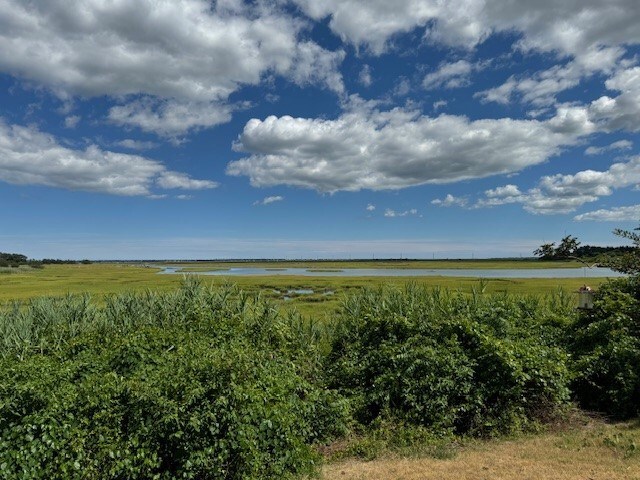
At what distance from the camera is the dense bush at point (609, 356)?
8.08 meters

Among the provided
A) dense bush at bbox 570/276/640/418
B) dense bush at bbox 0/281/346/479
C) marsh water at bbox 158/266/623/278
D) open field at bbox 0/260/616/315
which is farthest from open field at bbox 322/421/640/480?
marsh water at bbox 158/266/623/278

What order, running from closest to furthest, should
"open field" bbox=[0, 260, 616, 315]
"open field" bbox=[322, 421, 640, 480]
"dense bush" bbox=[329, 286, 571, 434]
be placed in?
1. "open field" bbox=[322, 421, 640, 480]
2. "dense bush" bbox=[329, 286, 571, 434]
3. "open field" bbox=[0, 260, 616, 315]

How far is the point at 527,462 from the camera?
6.12 meters

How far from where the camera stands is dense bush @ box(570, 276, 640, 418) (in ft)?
26.5

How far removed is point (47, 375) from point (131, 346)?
1.30 meters

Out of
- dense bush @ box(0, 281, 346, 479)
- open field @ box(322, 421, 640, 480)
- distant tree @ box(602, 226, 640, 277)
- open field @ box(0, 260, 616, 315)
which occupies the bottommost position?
open field @ box(322, 421, 640, 480)

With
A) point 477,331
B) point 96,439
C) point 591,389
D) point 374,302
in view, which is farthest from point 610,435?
point 96,439

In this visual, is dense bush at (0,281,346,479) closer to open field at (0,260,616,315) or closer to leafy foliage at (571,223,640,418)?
leafy foliage at (571,223,640,418)

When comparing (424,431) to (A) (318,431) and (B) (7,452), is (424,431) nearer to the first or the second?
(A) (318,431)

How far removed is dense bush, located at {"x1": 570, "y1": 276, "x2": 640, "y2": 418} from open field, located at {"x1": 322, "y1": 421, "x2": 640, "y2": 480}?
3.29ft

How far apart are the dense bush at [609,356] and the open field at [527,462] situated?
1003 mm

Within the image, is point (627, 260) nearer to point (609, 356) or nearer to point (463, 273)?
point (609, 356)

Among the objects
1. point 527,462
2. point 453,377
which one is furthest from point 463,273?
point 527,462

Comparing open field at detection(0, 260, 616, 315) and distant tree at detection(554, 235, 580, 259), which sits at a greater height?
distant tree at detection(554, 235, 580, 259)
